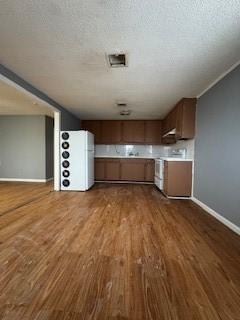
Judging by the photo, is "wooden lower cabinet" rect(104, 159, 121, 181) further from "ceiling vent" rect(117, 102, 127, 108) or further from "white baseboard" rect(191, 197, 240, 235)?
"white baseboard" rect(191, 197, 240, 235)

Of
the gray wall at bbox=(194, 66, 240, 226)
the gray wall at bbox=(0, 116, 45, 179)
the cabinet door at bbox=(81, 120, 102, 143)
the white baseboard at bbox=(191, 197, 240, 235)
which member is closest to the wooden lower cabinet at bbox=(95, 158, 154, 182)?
the cabinet door at bbox=(81, 120, 102, 143)

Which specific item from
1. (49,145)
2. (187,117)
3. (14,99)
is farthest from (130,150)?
(14,99)

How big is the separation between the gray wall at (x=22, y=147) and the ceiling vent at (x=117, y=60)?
4.49 m

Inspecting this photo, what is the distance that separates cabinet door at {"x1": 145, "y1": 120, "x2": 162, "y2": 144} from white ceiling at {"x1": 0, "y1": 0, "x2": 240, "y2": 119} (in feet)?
10.5

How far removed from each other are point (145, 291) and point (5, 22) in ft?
8.66

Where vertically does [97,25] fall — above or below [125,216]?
above

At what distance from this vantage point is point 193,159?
441 centimetres

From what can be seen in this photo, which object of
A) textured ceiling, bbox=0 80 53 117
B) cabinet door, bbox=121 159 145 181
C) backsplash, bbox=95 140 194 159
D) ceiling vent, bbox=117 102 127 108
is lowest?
cabinet door, bbox=121 159 145 181

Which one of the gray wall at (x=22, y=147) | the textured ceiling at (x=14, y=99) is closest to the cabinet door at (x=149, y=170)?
the gray wall at (x=22, y=147)

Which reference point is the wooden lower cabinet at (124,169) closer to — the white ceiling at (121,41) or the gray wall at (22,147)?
the gray wall at (22,147)

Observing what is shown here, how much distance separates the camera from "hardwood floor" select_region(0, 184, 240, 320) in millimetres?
1245

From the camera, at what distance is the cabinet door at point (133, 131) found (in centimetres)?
696

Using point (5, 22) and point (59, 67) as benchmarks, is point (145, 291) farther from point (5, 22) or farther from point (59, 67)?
point (59, 67)

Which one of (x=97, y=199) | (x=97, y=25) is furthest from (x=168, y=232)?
(x=97, y=25)
